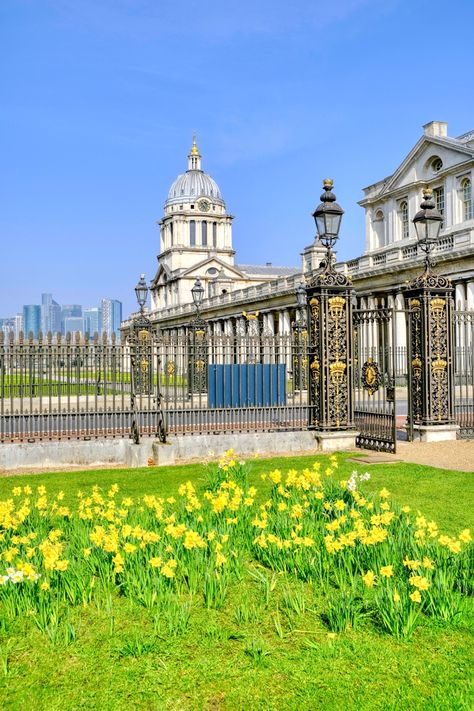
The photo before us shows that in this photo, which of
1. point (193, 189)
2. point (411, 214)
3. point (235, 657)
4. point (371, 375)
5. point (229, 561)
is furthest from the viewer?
point (193, 189)

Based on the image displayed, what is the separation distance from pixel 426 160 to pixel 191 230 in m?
70.0

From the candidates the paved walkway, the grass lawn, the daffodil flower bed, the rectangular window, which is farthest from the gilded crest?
the rectangular window

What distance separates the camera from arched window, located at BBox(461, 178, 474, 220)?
46.2 metres

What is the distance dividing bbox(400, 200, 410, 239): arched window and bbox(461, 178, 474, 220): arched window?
6.66 m

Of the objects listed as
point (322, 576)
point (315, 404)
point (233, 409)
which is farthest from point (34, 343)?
point (322, 576)

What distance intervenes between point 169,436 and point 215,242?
107351 mm

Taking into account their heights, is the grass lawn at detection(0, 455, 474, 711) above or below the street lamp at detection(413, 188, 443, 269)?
below

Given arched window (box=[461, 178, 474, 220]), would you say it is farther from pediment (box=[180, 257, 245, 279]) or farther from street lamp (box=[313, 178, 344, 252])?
pediment (box=[180, 257, 245, 279])

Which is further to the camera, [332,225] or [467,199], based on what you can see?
[467,199]

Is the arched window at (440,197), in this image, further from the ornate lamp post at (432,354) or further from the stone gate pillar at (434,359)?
the stone gate pillar at (434,359)

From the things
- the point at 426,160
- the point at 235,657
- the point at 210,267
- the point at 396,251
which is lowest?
the point at 235,657

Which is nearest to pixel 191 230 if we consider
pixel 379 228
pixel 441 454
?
pixel 379 228

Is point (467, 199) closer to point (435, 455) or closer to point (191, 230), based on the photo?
point (435, 455)

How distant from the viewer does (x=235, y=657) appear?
4.30 meters
